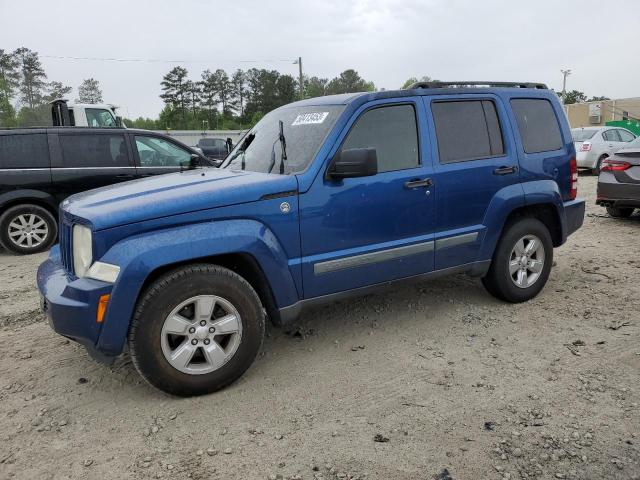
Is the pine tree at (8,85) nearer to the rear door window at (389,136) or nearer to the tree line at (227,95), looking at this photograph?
the tree line at (227,95)

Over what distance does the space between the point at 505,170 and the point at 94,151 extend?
19.4ft

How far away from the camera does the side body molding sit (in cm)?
291

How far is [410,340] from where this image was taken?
13.1 ft

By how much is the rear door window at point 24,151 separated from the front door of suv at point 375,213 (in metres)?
5.47

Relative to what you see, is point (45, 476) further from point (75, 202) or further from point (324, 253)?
point (324, 253)

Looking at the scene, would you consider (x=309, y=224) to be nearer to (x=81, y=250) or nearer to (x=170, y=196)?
(x=170, y=196)

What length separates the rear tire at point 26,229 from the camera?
7.11 metres

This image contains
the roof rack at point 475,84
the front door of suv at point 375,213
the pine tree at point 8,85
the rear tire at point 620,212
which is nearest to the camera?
the front door of suv at point 375,213

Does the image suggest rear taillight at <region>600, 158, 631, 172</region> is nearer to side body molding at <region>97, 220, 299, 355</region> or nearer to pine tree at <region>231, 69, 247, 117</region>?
side body molding at <region>97, 220, 299, 355</region>

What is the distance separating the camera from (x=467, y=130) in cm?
426

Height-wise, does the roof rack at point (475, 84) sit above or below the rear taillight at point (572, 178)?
above

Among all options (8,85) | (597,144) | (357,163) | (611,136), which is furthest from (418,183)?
(8,85)

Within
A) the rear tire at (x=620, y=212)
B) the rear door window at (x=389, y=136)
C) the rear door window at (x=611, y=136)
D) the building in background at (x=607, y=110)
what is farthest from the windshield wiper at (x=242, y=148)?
the building in background at (x=607, y=110)

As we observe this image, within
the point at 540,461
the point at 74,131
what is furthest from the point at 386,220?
the point at 74,131
